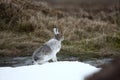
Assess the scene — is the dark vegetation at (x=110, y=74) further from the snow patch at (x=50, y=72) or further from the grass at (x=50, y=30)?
the grass at (x=50, y=30)

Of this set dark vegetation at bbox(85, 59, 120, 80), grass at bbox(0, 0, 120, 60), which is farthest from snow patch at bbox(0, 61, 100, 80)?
grass at bbox(0, 0, 120, 60)

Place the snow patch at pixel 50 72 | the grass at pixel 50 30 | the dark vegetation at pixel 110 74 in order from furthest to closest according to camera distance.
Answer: the grass at pixel 50 30
the snow patch at pixel 50 72
the dark vegetation at pixel 110 74

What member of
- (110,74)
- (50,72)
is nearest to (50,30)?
(50,72)

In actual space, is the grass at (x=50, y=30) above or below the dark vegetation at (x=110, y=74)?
Result: below

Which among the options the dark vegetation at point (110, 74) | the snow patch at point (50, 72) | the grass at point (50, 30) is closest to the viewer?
the dark vegetation at point (110, 74)

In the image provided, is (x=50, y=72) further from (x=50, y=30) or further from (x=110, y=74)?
(x=50, y=30)

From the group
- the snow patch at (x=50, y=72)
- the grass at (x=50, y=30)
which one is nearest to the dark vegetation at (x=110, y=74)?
the snow patch at (x=50, y=72)

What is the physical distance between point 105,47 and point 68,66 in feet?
12.5

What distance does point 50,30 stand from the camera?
30.0ft

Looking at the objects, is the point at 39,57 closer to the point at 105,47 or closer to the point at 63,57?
the point at 63,57

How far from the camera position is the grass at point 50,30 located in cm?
773

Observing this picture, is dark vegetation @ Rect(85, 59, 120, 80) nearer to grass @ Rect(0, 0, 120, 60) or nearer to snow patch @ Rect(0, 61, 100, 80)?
snow patch @ Rect(0, 61, 100, 80)

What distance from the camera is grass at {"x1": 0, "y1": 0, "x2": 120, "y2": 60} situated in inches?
305

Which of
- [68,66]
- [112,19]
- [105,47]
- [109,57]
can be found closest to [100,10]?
[112,19]
